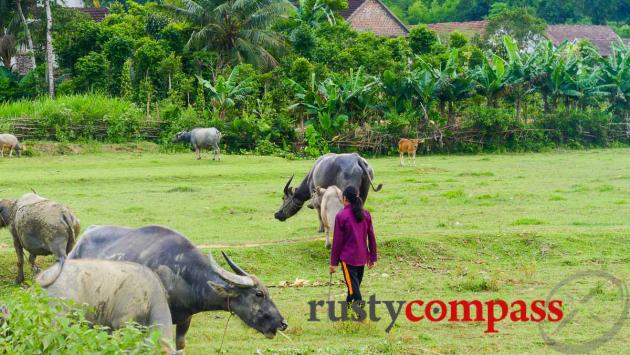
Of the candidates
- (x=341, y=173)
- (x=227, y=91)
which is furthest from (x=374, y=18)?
(x=341, y=173)

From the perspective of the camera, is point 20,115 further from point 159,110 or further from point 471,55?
point 471,55

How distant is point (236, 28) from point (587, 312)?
86.1 feet

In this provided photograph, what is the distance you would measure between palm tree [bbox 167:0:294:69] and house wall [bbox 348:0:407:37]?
1508 centimetres

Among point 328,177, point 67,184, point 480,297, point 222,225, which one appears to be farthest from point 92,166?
point 480,297

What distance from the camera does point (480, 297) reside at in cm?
1069

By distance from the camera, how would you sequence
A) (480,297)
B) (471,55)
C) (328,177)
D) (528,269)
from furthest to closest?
(471,55)
(328,177)
(528,269)
(480,297)

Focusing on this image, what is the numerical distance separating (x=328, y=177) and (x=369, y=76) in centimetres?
1717

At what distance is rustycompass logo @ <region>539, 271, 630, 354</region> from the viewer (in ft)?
29.5

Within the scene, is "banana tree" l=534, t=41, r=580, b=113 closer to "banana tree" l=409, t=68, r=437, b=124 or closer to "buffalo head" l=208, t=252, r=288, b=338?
"banana tree" l=409, t=68, r=437, b=124

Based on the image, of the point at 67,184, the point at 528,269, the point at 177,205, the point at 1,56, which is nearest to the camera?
the point at 528,269

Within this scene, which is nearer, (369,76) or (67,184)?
(67,184)

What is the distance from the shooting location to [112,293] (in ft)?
23.3

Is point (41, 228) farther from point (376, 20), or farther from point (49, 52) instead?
point (376, 20)

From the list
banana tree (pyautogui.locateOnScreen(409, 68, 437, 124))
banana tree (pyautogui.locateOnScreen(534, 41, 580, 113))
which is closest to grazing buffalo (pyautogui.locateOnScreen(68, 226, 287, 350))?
banana tree (pyautogui.locateOnScreen(409, 68, 437, 124))
